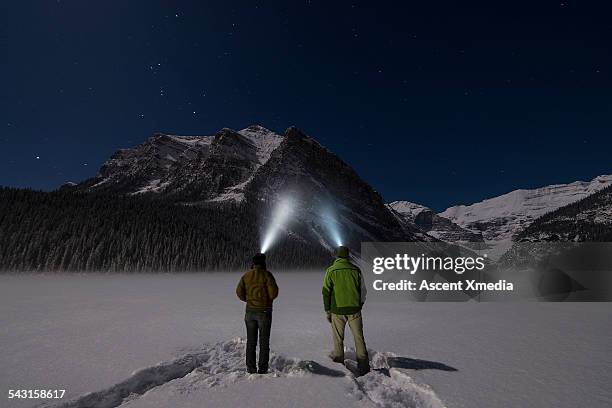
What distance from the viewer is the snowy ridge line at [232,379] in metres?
6.08

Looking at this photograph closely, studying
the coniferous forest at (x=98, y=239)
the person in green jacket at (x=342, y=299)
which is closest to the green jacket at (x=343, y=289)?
the person in green jacket at (x=342, y=299)

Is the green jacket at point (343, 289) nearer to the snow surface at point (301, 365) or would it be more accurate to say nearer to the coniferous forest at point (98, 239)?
the snow surface at point (301, 365)

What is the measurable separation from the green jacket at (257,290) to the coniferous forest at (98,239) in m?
101

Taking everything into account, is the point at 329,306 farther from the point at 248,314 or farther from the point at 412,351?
the point at 412,351

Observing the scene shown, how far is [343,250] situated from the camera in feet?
29.4

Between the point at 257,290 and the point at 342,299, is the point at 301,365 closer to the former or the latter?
the point at 342,299

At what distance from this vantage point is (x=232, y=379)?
6988mm

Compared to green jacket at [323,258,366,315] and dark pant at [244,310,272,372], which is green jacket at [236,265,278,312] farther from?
green jacket at [323,258,366,315]

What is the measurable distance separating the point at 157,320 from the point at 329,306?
28.0 ft

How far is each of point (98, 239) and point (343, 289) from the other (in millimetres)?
109523

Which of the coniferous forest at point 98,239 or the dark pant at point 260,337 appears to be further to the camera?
the coniferous forest at point 98,239

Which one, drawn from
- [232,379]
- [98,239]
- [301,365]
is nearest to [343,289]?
[301,365]

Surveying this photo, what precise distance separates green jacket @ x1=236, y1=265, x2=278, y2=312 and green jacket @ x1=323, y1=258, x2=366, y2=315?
1330 millimetres

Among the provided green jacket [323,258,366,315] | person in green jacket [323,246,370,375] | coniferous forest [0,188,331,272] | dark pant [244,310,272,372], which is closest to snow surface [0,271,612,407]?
dark pant [244,310,272,372]
